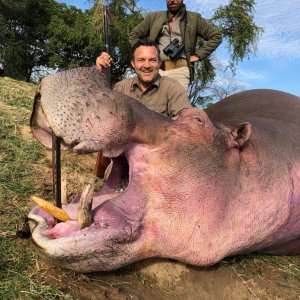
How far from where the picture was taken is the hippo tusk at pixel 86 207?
191cm

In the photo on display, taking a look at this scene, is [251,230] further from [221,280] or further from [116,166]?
[116,166]

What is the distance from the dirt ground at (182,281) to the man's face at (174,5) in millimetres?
3323

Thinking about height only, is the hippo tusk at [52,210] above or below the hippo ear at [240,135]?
below

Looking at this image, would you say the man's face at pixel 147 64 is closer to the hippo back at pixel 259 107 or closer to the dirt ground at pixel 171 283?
the hippo back at pixel 259 107

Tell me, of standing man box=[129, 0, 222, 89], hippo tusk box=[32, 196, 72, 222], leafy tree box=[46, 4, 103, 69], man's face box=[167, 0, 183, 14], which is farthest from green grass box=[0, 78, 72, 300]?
leafy tree box=[46, 4, 103, 69]

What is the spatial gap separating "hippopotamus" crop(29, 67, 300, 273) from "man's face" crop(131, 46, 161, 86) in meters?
1.82

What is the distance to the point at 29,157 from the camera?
13.1 ft

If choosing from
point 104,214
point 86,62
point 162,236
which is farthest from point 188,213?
point 86,62

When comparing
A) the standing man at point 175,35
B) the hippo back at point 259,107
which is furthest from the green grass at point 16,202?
the standing man at point 175,35

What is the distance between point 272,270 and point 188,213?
1.15 meters

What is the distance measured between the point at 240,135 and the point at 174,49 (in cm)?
309

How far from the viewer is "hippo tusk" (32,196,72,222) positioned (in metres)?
2.01

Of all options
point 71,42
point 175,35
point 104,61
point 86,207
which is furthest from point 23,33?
point 86,207

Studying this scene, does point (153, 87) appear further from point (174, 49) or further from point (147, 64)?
point (174, 49)
